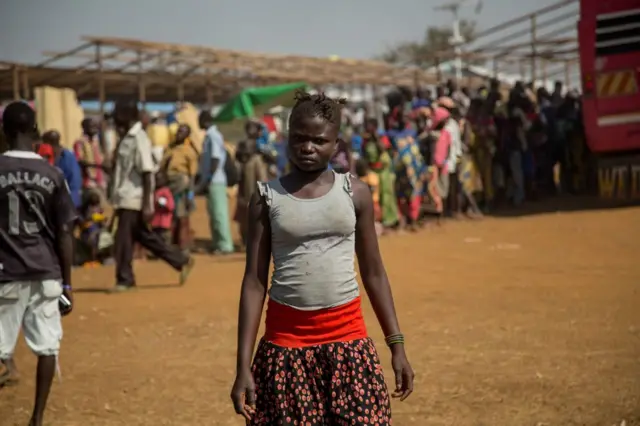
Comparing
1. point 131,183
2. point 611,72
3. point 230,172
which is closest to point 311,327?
point 131,183

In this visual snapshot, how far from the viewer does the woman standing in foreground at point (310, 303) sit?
3.36 metres

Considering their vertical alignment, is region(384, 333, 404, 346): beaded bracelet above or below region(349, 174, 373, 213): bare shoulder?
below

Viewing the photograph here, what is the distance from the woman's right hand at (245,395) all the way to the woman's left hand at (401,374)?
1.59ft

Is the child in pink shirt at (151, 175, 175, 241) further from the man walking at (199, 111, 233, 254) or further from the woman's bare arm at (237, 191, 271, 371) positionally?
the woman's bare arm at (237, 191, 271, 371)

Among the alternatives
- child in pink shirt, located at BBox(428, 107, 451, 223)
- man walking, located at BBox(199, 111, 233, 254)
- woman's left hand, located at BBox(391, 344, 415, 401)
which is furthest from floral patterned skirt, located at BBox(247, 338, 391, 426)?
child in pink shirt, located at BBox(428, 107, 451, 223)

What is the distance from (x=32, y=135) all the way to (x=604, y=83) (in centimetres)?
1183

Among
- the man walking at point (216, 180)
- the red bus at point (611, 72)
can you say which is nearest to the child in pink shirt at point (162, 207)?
the man walking at point (216, 180)

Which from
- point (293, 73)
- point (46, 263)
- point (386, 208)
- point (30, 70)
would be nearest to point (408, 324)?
point (46, 263)

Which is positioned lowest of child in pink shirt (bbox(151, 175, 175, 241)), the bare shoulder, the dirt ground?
the dirt ground

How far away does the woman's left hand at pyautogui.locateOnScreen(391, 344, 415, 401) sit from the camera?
11.5ft

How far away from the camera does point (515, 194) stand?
62.5 ft

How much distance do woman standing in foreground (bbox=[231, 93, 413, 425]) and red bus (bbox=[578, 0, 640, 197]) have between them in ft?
41.6

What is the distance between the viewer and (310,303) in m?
3.43

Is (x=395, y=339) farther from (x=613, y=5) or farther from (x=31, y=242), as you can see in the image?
(x=613, y=5)
